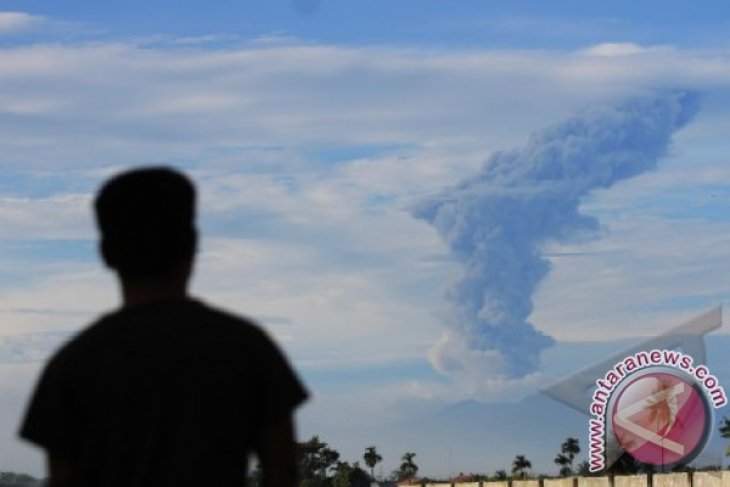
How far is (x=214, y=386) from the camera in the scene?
13.7 feet

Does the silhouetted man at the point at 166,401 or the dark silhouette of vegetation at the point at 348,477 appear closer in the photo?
the silhouetted man at the point at 166,401

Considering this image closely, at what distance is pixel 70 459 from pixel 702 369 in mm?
40948

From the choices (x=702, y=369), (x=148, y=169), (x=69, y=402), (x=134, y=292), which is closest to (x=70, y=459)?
(x=69, y=402)

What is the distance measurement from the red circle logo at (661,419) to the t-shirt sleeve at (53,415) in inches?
1584

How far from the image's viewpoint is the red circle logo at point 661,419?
43.6 m

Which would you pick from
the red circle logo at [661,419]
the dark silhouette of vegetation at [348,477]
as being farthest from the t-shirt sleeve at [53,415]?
the dark silhouette of vegetation at [348,477]

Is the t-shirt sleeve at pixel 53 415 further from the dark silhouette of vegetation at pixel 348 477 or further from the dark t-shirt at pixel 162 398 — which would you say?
the dark silhouette of vegetation at pixel 348 477

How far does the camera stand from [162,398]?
4.14 m

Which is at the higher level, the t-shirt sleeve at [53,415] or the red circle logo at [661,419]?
the red circle logo at [661,419]

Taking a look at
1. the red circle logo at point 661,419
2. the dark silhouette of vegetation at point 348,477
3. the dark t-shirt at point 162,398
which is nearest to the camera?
the dark t-shirt at point 162,398

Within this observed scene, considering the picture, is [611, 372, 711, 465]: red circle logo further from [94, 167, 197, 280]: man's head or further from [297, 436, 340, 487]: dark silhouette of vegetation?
[297, 436, 340, 487]: dark silhouette of vegetation

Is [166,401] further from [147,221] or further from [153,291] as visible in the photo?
[147,221]

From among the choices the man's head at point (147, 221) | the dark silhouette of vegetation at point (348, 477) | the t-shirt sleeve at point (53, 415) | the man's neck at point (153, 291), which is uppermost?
the dark silhouette of vegetation at point (348, 477)

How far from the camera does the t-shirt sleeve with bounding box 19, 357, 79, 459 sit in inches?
165
